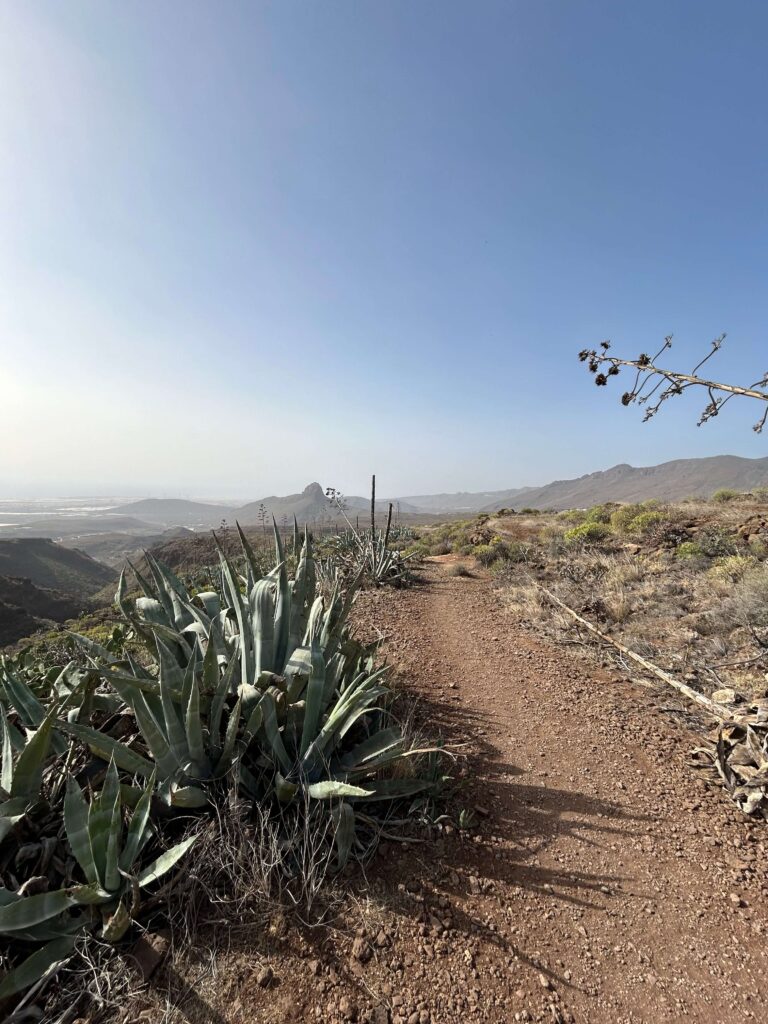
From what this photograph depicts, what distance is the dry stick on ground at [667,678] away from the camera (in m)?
3.36

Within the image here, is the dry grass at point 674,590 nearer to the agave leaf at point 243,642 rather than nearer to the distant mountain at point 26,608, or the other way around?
the agave leaf at point 243,642

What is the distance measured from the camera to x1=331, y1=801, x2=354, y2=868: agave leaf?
2.06 m

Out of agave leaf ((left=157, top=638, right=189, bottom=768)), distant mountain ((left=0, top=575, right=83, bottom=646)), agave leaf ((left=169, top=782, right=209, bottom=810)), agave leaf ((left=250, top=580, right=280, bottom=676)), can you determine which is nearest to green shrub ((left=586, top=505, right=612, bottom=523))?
agave leaf ((left=250, top=580, right=280, bottom=676))

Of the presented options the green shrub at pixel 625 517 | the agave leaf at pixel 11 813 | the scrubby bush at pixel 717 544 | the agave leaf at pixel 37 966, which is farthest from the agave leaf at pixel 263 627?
the green shrub at pixel 625 517

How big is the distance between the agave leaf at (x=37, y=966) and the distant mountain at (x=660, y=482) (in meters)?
77.6

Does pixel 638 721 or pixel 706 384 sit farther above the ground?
pixel 706 384

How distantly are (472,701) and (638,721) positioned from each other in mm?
1443

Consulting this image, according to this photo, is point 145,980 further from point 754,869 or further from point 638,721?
point 638,721

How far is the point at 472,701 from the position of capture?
4.09 meters

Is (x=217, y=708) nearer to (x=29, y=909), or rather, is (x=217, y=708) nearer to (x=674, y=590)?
(x=29, y=909)

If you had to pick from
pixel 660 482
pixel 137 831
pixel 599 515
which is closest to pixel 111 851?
pixel 137 831

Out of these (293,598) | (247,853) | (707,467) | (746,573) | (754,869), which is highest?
(707,467)

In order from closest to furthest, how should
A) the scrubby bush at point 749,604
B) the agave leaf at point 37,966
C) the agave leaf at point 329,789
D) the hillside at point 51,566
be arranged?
the agave leaf at point 37,966 < the agave leaf at point 329,789 < the scrubby bush at point 749,604 < the hillside at point 51,566

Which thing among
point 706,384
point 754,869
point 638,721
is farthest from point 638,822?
point 706,384
